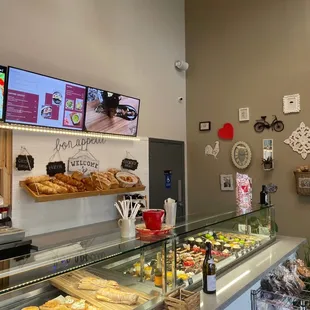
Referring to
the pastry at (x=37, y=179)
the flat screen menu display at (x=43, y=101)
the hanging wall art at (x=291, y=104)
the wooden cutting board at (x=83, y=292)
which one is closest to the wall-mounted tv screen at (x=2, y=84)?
the flat screen menu display at (x=43, y=101)

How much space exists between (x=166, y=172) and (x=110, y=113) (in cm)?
152

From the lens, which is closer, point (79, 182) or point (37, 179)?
point (37, 179)

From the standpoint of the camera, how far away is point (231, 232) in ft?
9.23

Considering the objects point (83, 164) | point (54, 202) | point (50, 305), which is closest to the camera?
point (50, 305)

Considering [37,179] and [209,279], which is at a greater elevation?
[37,179]

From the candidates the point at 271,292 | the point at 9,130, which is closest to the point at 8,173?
the point at 9,130

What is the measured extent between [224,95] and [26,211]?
10.8 ft

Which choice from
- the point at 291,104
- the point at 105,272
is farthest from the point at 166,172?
the point at 105,272

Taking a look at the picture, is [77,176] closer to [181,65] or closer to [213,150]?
[213,150]

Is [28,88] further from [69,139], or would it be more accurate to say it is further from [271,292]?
[271,292]

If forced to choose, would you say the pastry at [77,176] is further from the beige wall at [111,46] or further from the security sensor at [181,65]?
the security sensor at [181,65]

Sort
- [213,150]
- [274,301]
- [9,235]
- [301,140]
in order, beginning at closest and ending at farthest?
[274,301]
[9,235]
[301,140]
[213,150]

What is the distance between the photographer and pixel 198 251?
2.33 metres

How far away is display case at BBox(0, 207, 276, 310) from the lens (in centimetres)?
126
